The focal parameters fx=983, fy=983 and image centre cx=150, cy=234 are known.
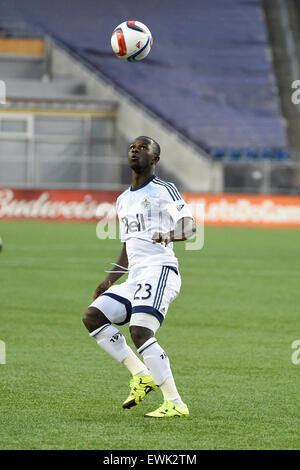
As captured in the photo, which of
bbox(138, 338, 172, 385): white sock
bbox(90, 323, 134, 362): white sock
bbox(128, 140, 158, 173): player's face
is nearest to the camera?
bbox(138, 338, 172, 385): white sock

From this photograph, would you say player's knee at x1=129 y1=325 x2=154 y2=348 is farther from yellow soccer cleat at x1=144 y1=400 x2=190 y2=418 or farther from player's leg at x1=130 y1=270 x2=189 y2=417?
yellow soccer cleat at x1=144 y1=400 x2=190 y2=418

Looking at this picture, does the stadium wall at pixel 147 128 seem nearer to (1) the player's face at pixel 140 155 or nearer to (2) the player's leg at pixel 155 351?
(1) the player's face at pixel 140 155

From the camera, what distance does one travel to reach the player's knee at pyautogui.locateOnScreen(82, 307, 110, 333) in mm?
7449

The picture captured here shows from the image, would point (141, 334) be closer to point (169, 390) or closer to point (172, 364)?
point (169, 390)

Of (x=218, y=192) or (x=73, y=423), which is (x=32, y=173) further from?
(x=73, y=423)

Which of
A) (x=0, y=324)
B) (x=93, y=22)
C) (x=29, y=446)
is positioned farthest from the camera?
(x=93, y=22)

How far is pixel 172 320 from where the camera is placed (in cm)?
1333

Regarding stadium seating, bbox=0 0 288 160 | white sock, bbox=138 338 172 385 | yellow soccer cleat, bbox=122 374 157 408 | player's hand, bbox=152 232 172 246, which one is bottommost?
yellow soccer cleat, bbox=122 374 157 408

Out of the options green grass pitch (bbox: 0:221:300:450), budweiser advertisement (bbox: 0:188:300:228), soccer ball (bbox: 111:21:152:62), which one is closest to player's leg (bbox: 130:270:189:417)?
green grass pitch (bbox: 0:221:300:450)

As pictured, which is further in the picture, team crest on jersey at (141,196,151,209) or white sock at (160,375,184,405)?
team crest on jersey at (141,196,151,209)

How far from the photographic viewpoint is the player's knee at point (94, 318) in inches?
293

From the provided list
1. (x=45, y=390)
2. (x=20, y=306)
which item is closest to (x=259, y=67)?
(x=20, y=306)

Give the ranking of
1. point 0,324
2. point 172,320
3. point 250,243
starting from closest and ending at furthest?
point 0,324 < point 172,320 < point 250,243

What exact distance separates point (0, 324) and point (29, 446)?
632cm
